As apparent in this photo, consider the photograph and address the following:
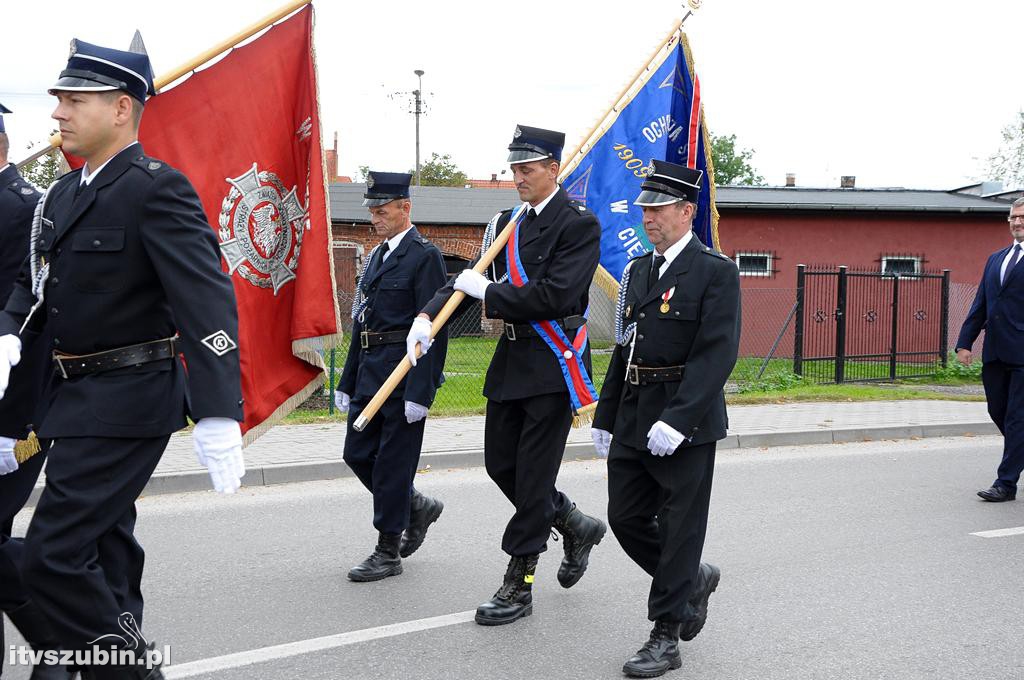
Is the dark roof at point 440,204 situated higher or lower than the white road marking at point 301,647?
higher

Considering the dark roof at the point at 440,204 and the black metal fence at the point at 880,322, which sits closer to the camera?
the black metal fence at the point at 880,322

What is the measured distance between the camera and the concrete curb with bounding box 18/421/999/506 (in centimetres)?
770

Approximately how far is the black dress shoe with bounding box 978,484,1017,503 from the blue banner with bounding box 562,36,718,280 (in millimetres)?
2812

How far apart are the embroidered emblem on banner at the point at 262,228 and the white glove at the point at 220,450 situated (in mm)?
1870

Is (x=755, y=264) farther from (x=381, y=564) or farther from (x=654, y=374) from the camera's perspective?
(x=654, y=374)

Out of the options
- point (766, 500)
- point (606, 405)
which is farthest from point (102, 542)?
point (766, 500)

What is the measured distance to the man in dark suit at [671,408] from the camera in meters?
4.25

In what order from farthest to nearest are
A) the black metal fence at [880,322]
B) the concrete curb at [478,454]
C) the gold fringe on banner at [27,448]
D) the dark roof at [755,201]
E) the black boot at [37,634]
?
1. the dark roof at [755,201]
2. the black metal fence at [880,322]
3. the concrete curb at [478,454]
4. the gold fringe on banner at [27,448]
5. the black boot at [37,634]

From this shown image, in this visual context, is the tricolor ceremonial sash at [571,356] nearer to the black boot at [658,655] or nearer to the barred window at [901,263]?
the black boot at [658,655]

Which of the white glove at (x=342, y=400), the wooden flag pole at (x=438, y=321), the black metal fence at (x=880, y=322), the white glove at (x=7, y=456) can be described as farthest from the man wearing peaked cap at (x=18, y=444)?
the black metal fence at (x=880, y=322)

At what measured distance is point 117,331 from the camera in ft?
10.9

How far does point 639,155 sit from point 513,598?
3436mm

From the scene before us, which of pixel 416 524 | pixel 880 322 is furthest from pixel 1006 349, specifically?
pixel 880 322

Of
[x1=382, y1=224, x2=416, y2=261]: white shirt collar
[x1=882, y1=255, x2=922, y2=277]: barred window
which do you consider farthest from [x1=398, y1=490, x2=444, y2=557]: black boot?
[x1=882, y1=255, x2=922, y2=277]: barred window
